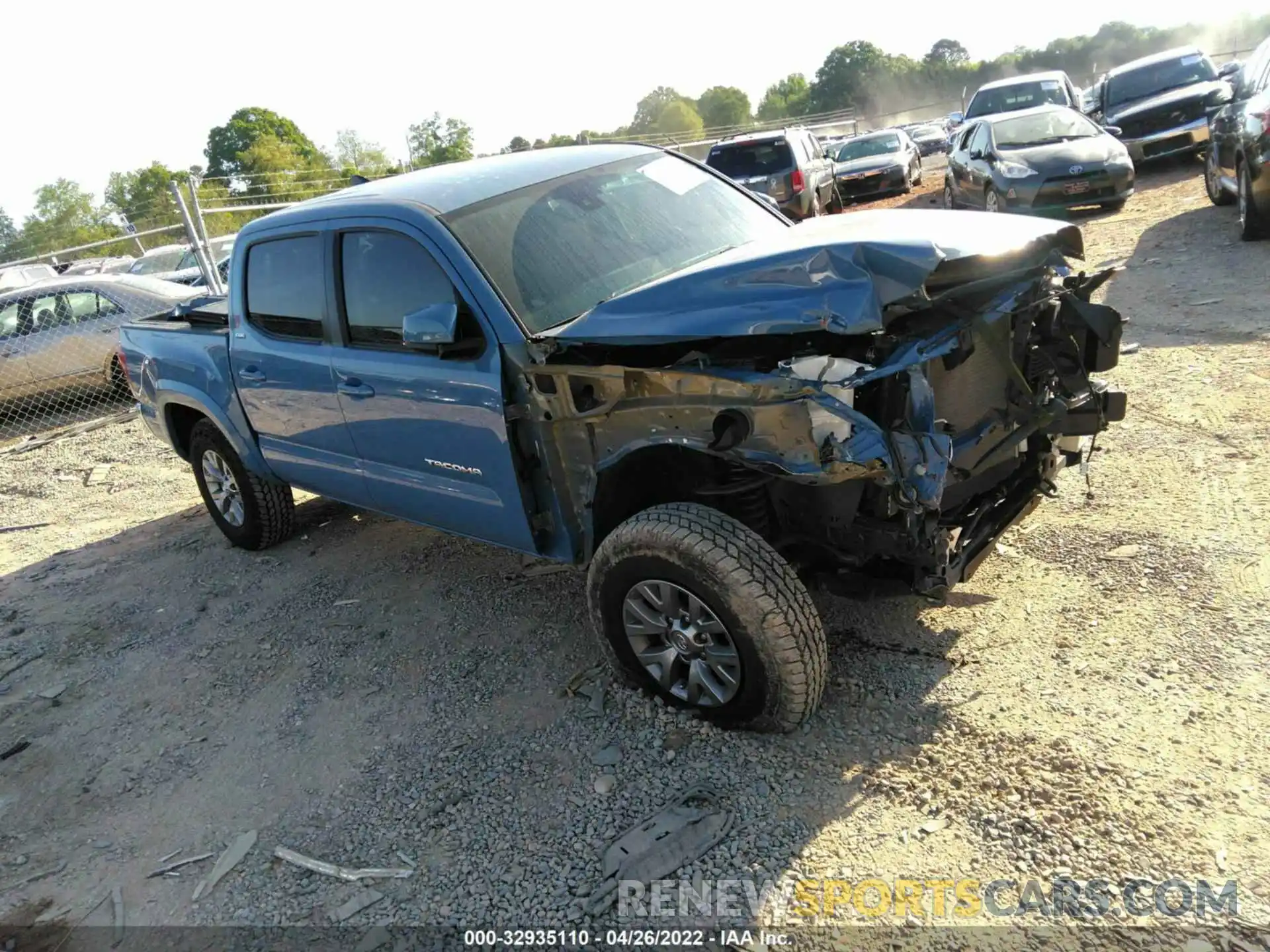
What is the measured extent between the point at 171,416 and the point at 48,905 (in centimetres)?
358

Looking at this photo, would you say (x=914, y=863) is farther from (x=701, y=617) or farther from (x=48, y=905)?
(x=48, y=905)

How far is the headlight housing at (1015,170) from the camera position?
1103 centimetres

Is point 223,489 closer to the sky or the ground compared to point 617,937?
closer to the sky

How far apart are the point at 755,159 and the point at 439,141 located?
34071 mm

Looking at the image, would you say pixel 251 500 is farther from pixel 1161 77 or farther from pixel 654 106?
pixel 654 106

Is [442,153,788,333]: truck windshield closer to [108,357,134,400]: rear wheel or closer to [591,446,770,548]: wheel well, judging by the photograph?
[591,446,770,548]: wheel well

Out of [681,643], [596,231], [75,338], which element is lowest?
[681,643]

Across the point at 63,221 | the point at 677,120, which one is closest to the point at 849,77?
the point at 677,120

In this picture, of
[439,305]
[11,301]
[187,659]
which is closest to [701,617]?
[439,305]

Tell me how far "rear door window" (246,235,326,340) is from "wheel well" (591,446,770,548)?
5.89ft

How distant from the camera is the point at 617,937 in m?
2.53

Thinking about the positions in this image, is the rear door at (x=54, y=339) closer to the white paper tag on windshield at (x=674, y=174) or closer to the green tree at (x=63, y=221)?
the white paper tag on windshield at (x=674, y=174)

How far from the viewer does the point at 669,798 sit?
9.82 ft

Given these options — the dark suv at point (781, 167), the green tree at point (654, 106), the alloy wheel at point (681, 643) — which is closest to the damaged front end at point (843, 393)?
the alloy wheel at point (681, 643)
